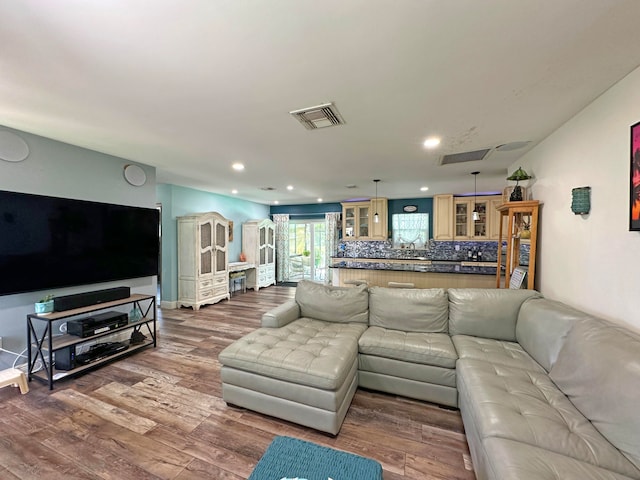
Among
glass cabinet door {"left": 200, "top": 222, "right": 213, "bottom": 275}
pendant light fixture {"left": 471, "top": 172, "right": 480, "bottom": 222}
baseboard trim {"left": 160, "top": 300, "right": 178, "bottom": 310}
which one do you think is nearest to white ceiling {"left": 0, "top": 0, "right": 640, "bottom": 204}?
pendant light fixture {"left": 471, "top": 172, "right": 480, "bottom": 222}

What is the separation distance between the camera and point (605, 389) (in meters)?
1.28

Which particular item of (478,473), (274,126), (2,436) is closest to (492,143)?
(274,126)

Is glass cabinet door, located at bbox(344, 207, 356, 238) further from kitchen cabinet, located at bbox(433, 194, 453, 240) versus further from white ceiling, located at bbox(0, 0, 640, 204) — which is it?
white ceiling, located at bbox(0, 0, 640, 204)

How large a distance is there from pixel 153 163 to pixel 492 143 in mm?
4207

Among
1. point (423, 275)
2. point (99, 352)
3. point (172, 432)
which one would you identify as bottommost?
point (172, 432)

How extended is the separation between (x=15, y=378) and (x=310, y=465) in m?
2.78

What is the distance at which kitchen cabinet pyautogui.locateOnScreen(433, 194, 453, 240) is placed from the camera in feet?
19.9

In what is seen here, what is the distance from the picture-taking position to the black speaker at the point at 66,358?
254 centimetres

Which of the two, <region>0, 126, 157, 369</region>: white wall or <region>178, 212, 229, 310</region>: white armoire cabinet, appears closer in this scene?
<region>0, 126, 157, 369</region>: white wall

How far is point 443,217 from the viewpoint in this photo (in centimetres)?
613

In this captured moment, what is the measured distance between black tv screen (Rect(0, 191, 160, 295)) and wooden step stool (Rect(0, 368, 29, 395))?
70cm

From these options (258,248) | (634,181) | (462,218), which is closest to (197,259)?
(258,248)

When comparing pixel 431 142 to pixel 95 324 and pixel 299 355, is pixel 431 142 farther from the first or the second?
pixel 95 324

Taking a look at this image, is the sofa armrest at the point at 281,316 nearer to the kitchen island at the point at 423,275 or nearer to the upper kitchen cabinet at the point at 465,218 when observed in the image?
the kitchen island at the point at 423,275
